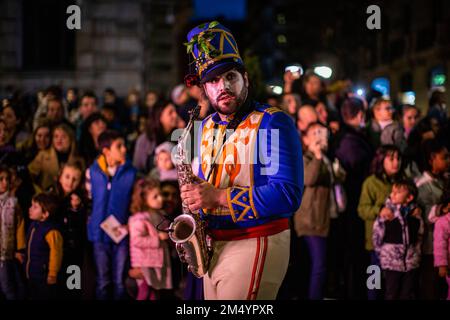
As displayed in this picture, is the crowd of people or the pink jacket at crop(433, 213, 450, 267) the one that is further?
the crowd of people

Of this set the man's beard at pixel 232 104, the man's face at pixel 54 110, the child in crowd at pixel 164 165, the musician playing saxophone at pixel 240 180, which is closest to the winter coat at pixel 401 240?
the child in crowd at pixel 164 165

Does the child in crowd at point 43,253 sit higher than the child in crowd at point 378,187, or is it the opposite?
the child in crowd at point 378,187

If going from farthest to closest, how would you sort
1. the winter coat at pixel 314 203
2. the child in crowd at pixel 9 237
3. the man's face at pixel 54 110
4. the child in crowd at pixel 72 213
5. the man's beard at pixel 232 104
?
1. the man's face at pixel 54 110
2. the winter coat at pixel 314 203
3. the child in crowd at pixel 72 213
4. the child in crowd at pixel 9 237
5. the man's beard at pixel 232 104

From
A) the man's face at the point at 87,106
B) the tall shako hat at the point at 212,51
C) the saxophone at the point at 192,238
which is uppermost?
the man's face at the point at 87,106

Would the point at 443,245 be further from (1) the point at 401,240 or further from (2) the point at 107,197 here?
(2) the point at 107,197

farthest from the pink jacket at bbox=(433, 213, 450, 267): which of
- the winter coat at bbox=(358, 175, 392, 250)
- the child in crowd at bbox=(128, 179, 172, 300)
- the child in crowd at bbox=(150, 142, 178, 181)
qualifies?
the child in crowd at bbox=(150, 142, 178, 181)

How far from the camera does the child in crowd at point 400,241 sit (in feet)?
26.9

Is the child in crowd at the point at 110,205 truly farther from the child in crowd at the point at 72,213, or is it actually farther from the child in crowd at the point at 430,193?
the child in crowd at the point at 430,193

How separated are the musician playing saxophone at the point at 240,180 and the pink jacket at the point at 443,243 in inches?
153

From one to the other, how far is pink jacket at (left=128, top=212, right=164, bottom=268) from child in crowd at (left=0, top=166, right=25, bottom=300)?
47.8 inches

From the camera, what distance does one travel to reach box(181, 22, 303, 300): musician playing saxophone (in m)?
4.27

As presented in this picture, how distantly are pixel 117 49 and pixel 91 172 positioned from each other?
8837 mm

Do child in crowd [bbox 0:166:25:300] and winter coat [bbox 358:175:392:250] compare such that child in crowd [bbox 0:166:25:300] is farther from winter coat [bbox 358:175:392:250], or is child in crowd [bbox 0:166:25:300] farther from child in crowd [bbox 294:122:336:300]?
winter coat [bbox 358:175:392:250]

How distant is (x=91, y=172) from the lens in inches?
359
